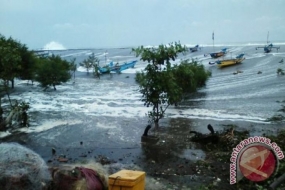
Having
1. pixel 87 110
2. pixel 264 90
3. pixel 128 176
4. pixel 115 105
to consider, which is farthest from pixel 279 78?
pixel 128 176

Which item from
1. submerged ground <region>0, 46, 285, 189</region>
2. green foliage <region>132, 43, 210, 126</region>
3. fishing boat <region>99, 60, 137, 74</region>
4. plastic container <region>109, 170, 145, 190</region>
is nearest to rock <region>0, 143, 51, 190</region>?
plastic container <region>109, 170, 145, 190</region>

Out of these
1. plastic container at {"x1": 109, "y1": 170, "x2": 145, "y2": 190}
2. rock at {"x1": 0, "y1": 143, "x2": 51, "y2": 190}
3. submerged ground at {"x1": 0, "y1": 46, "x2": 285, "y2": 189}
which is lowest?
submerged ground at {"x1": 0, "y1": 46, "x2": 285, "y2": 189}

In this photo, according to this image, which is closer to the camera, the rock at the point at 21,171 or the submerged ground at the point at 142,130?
the rock at the point at 21,171

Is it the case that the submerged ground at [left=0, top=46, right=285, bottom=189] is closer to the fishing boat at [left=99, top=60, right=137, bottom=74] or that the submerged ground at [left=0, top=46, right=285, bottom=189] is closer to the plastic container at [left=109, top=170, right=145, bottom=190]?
the plastic container at [left=109, top=170, right=145, bottom=190]

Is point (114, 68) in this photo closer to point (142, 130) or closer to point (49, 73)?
point (49, 73)

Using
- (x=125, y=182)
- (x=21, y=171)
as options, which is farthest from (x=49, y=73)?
(x=125, y=182)

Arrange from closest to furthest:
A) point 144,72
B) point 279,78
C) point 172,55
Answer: point 172,55
point 144,72
point 279,78

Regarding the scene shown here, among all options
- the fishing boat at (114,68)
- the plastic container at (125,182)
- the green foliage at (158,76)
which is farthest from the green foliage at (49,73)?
the plastic container at (125,182)

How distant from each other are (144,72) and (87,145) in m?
3.58

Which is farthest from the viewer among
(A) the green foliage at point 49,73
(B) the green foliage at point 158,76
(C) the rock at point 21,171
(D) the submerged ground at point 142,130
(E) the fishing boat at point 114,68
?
(E) the fishing boat at point 114,68

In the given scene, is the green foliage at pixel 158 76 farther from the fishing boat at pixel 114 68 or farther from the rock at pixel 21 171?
the fishing boat at pixel 114 68

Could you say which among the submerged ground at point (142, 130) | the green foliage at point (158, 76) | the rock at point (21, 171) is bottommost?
the submerged ground at point (142, 130)

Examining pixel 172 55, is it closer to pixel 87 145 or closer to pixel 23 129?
pixel 87 145

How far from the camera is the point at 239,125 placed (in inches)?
570
